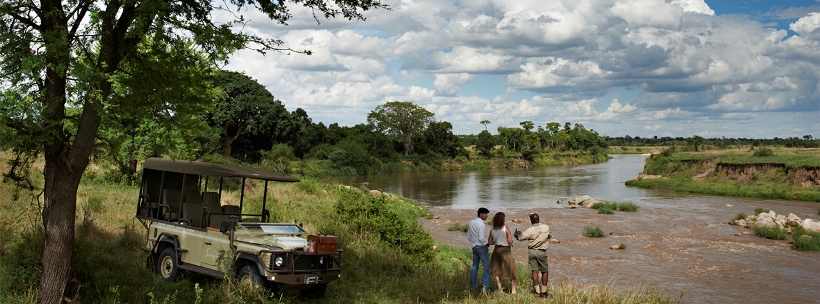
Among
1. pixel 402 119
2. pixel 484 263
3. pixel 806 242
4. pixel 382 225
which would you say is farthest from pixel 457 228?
pixel 402 119

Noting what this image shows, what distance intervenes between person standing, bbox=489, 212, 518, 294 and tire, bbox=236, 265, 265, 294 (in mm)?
4309

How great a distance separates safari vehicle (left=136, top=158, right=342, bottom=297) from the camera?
9.34 meters

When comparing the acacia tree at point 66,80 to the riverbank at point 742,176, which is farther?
the riverbank at point 742,176

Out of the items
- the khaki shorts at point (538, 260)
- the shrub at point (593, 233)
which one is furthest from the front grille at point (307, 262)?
the shrub at point (593, 233)

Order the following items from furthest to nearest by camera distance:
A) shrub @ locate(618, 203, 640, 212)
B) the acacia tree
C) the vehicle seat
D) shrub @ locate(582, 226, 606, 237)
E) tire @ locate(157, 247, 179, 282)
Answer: shrub @ locate(618, 203, 640, 212), shrub @ locate(582, 226, 606, 237), the vehicle seat, tire @ locate(157, 247, 179, 282), the acacia tree

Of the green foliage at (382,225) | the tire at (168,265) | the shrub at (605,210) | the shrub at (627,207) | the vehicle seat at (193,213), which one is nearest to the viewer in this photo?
the tire at (168,265)

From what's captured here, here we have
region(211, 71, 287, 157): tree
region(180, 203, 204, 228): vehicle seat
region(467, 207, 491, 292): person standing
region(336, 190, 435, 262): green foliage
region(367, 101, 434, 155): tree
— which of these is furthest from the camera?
region(367, 101, 434, 155): tree

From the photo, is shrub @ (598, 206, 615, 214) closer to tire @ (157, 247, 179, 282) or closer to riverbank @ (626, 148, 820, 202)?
riverbank @ (626, 148, 820, 202)

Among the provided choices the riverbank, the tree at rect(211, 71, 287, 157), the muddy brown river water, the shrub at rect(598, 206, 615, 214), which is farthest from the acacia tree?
the riverbank

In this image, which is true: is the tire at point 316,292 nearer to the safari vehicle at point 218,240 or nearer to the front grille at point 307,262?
the safari vehicle at point 218,240

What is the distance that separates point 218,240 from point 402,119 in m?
82.8

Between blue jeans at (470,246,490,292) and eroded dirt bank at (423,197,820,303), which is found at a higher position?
blue jeans at (470,246,490,292)

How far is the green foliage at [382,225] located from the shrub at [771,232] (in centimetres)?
1724

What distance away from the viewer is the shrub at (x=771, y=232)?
25531mm
